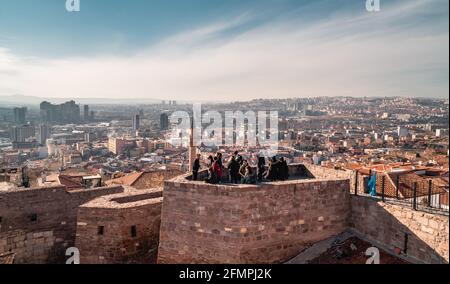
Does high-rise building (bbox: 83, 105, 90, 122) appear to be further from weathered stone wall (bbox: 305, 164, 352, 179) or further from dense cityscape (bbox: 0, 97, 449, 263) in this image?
weathered stone wall (bbox: 305, 164, 352, 179)

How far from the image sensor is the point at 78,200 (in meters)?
13.1

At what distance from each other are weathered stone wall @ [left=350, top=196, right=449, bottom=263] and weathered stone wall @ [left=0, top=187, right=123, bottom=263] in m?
8.81

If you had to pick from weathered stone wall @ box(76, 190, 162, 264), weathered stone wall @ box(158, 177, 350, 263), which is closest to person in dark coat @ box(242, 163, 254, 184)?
weathered stone wall @ box(158, 177, 350, 263)

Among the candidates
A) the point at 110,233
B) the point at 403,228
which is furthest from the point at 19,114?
the point at 403,228

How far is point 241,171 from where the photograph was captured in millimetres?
10500

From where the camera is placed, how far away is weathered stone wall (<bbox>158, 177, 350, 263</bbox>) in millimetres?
8781

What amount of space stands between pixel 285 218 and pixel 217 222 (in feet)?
5.36

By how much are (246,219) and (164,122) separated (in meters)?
89.8

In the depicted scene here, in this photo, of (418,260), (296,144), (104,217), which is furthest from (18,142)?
(418,260)

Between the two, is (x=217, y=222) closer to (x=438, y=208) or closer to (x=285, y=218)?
(x=285, y=218)

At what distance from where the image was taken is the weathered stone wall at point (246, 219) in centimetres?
878

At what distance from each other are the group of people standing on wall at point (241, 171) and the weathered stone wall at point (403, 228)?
7.22 feet

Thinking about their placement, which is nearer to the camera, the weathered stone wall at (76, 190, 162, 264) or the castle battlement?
the castle battlement

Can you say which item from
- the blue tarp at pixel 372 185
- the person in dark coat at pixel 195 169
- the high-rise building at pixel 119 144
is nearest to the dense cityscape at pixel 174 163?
the person in dark coat at pixel 195 169
